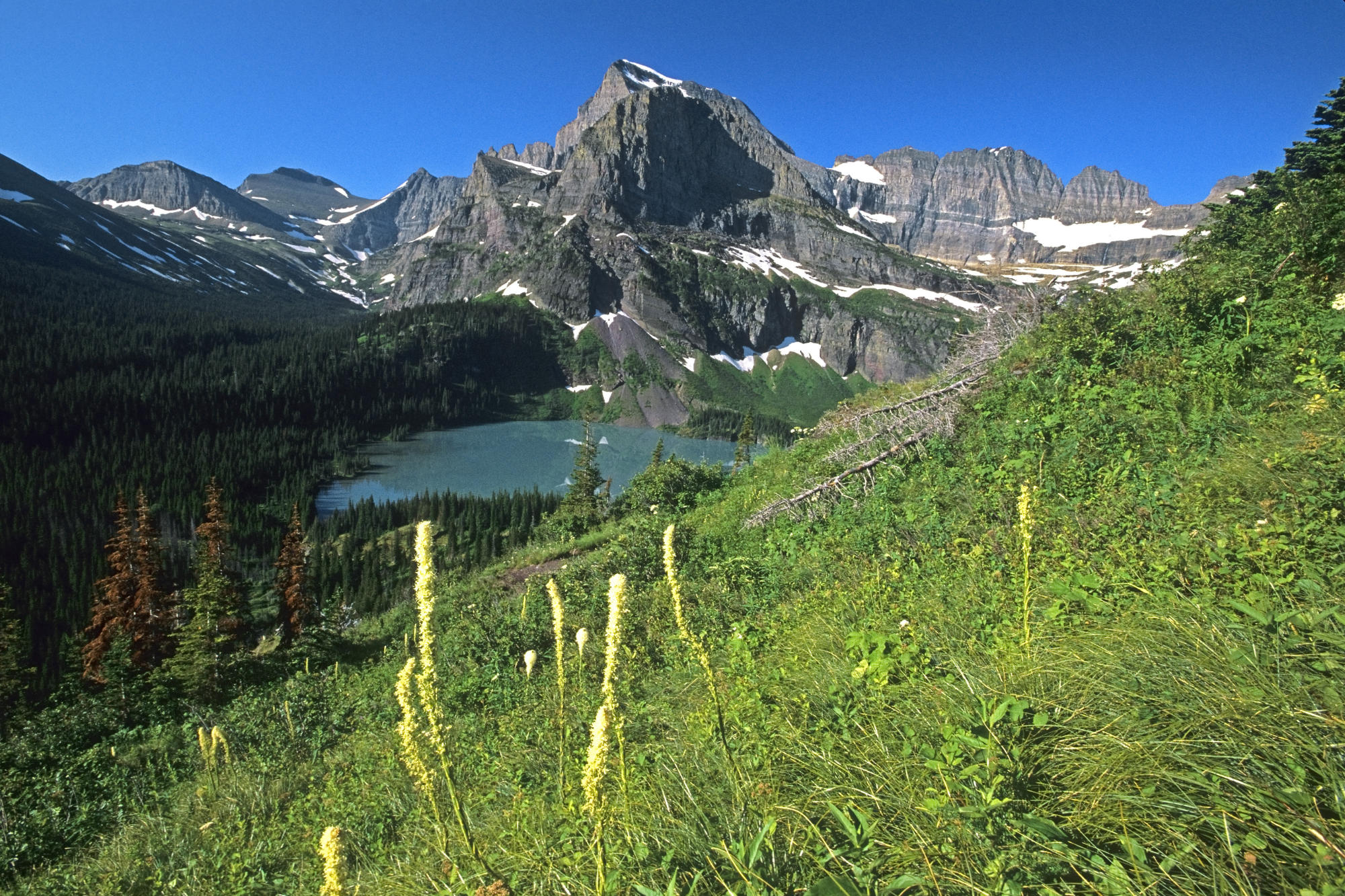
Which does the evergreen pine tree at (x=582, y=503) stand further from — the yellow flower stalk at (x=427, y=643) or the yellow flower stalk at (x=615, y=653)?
the yellow flower stalk at (x=615, y=653)

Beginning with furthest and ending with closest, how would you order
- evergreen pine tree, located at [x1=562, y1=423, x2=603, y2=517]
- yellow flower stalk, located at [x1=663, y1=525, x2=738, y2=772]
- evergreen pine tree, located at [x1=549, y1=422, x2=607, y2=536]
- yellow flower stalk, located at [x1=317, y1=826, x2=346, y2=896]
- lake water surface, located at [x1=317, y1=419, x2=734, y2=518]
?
lake water surface, located at [x1=317, y1=419, x2=734, y2=518] < evergreen pine tree, located at [x1=562, y1=423, x2=603, y2=517] < evergreen pine tree, located at [x1=549, y1=422, x2=607, y2=536] < yellow flower stalk, located at [x1=663, y1=525, x2=738, y2=772] < yellow flower stalk, located at [x1=317, y1=826, x2=346, y2=896]

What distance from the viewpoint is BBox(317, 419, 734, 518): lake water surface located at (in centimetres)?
7712

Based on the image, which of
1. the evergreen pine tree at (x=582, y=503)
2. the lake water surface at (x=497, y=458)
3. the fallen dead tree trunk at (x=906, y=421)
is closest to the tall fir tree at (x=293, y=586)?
the evergreen pine tree at (x=582, y=503)

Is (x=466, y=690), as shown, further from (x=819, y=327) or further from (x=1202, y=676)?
(x=819, y=327)

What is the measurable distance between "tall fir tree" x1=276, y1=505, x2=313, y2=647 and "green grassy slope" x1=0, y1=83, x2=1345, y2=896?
41.1ft

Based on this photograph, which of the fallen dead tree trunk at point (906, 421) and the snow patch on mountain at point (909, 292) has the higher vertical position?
the snow patch on mountain at point (909, 292)

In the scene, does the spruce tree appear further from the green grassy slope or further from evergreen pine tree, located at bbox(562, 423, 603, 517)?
the green grassy slope

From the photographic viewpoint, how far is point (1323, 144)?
18.2 m

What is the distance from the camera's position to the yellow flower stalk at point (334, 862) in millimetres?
1831

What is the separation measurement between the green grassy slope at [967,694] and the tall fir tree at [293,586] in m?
12.5

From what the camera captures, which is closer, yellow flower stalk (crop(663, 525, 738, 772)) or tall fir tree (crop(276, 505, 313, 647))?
yellow flower stalk (crop(663, 525, 738, 772))

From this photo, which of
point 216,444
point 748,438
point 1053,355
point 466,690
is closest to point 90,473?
point 216,444

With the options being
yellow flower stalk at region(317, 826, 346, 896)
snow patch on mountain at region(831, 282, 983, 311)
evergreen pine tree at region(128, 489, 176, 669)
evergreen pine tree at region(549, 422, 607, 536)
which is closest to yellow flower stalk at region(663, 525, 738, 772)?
yellow flower stalk at region(317, 826, 346, 896)

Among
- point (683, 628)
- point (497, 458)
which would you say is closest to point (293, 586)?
point (683, 628)
